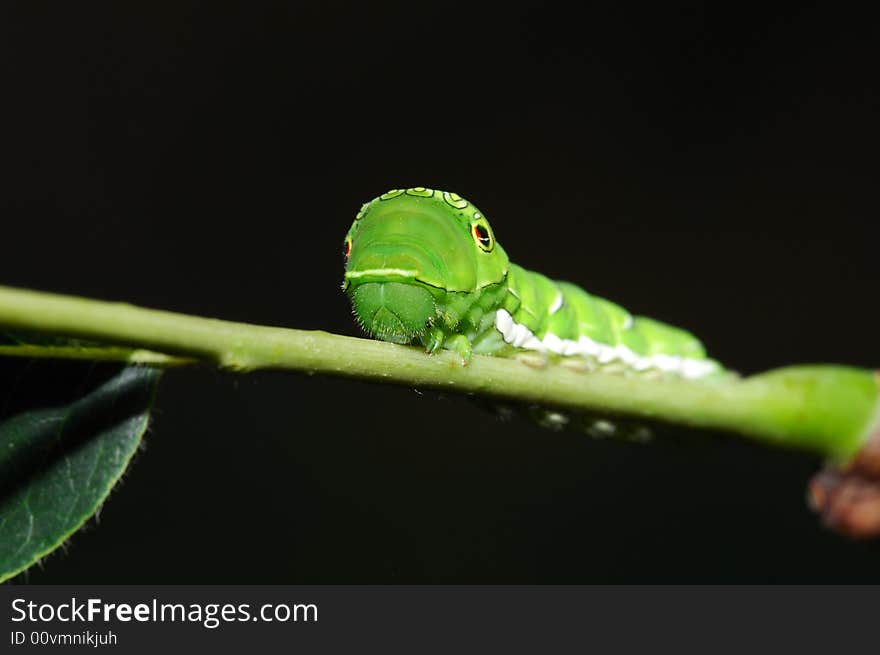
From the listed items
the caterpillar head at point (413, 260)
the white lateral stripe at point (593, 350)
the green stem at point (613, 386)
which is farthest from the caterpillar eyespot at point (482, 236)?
the green stem at point (613, 386)

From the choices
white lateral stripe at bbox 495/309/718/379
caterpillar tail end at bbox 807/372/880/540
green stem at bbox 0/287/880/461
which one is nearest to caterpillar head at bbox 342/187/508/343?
white lateral stripe at bbox 495/309/718/379

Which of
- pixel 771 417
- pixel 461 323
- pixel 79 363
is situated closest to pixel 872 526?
pixel 771 417

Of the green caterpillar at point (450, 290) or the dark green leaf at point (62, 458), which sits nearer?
the dark green leaf at point (62, 458)

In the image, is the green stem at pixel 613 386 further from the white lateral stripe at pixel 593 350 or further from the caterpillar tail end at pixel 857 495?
the white lateral stripe at pixel 593 350

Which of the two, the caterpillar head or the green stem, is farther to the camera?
the caterpillar head

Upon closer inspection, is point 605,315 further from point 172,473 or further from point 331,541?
point 172,473

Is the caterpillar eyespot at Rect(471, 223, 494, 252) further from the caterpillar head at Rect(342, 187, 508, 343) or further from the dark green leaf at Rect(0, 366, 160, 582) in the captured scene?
the dark green leaf at Rect(0, 366, 160, 582)

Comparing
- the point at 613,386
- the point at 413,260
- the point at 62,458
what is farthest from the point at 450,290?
the point at 62,458
